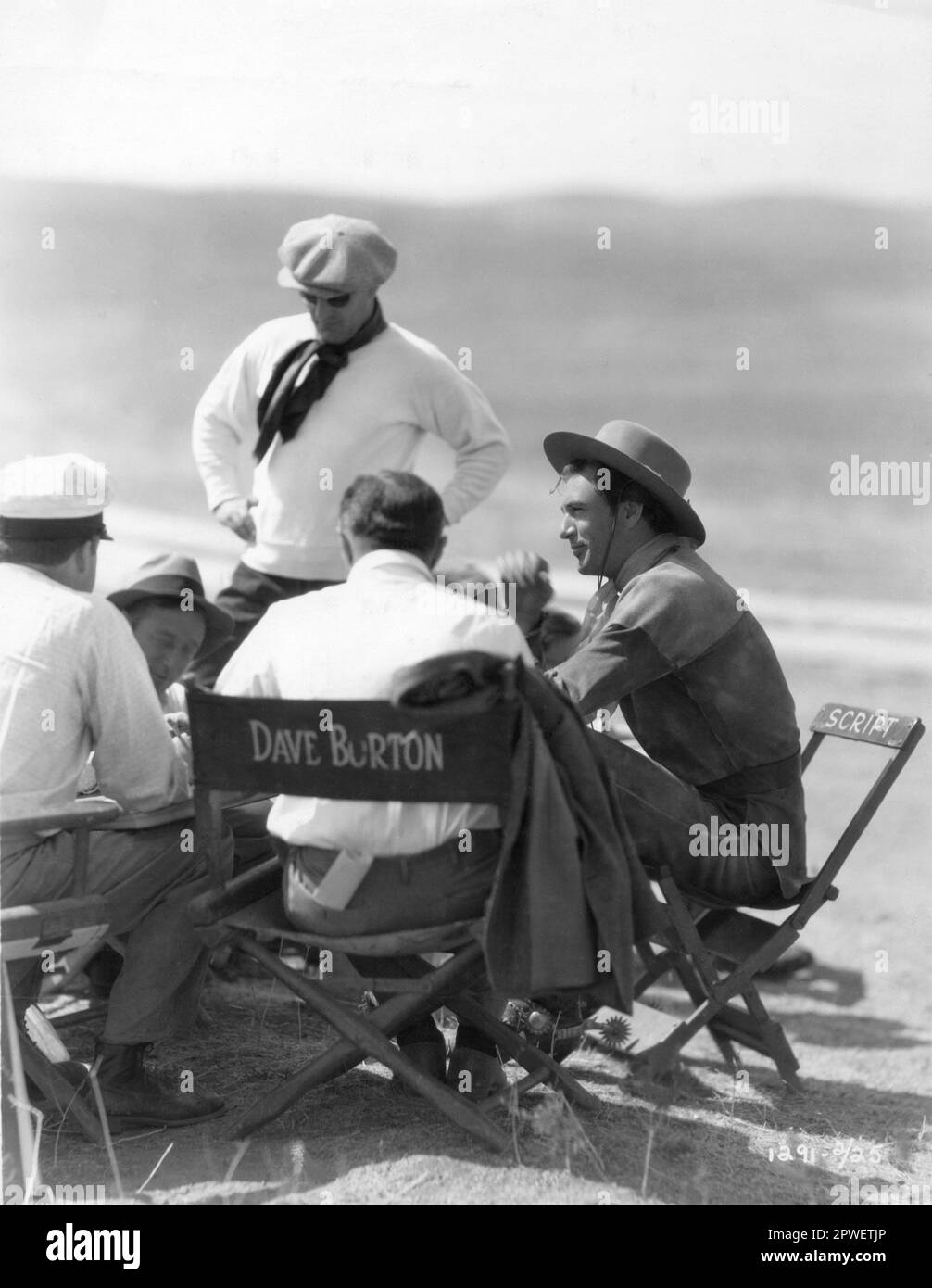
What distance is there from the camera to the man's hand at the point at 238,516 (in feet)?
17.1

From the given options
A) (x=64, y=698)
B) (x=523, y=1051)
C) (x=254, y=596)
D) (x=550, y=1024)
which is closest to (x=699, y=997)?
(x=550, y=1024)

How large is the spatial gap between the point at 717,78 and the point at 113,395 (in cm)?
693

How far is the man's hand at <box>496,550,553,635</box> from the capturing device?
16.5ft

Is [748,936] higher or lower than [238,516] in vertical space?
lower

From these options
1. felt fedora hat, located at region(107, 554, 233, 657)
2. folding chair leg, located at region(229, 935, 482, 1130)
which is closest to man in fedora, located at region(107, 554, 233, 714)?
felt fedora hat, located at region(107, 554, 233, 657)

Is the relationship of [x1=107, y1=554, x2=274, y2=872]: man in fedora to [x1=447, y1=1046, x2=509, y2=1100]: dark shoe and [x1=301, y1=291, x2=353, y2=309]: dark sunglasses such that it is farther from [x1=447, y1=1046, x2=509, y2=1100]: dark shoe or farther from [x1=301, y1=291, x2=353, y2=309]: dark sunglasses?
[x1=301, y1=291, x2=353, y2=309]: dark sunglasses

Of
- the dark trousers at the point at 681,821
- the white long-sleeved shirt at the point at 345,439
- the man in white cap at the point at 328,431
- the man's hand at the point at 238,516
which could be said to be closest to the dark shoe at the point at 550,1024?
the dark trousers at the point at 681,821

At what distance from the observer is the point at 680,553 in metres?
4.05

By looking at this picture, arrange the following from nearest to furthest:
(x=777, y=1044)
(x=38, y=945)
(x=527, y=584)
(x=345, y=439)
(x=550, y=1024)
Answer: (x=38, y=945) → (x=550, y=1024) → (x=777, y=1044) → (x=527, y=584) → (x=345, y=439)

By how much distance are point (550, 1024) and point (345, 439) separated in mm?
2141

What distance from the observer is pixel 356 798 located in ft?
10.2

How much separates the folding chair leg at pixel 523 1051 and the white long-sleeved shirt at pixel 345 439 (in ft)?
6.36

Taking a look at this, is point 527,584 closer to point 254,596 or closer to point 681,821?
point 254,596

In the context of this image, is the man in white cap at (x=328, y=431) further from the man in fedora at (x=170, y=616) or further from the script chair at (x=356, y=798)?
the script chair at (x=356, y=798)
